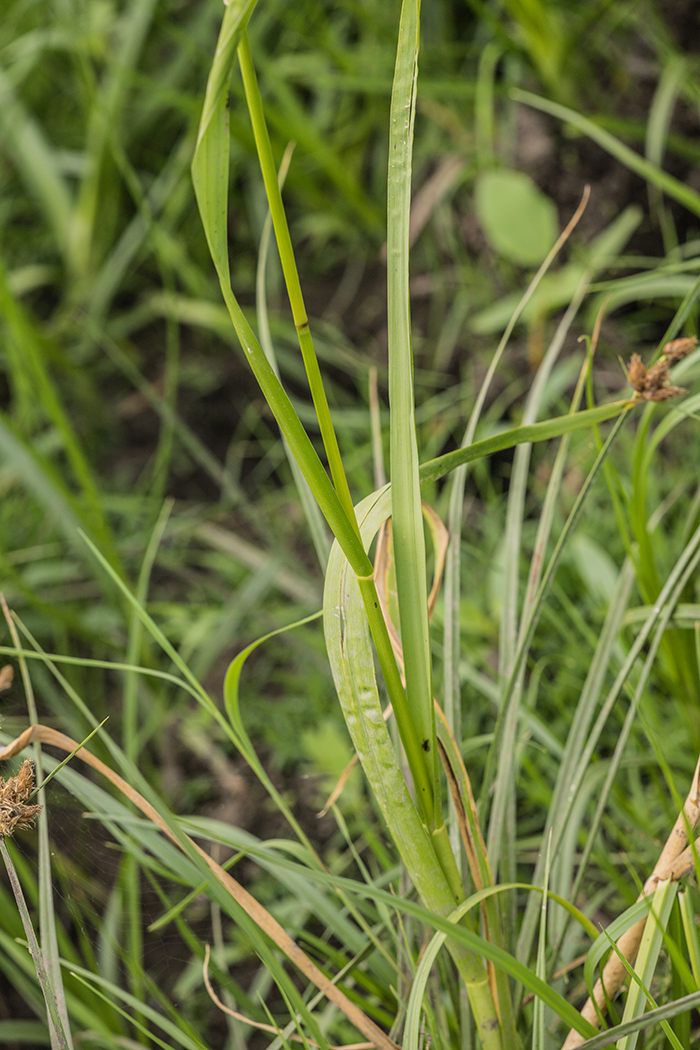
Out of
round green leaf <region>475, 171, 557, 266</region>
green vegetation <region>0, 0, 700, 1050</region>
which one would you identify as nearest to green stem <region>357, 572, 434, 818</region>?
green vegetation <region>0, 0, 700, 1050</region>

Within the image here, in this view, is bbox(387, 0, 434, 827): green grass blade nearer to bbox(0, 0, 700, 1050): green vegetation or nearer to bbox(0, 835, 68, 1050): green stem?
bbox(0, 0, 700, 1050): green vegetation

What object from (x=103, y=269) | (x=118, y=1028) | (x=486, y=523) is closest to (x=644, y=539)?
(x=486, y=523)

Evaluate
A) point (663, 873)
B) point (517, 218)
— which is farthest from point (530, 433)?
point (517, 218)

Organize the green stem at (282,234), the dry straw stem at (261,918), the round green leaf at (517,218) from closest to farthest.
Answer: the green stem at (282,234), the dry straw stem at (261,918), the round green leaf at (517,218)

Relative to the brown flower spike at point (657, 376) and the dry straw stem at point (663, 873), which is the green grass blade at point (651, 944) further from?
→ the brown flower spike at point (657, 376)

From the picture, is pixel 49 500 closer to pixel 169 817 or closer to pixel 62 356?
pixel 62 356

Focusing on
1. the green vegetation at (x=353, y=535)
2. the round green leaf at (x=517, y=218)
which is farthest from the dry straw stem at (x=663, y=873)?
the round green leaf at (x=517, y=218)

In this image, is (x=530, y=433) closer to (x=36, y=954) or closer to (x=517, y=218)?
(x=36, y=954)

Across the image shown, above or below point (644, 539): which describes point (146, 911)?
below
